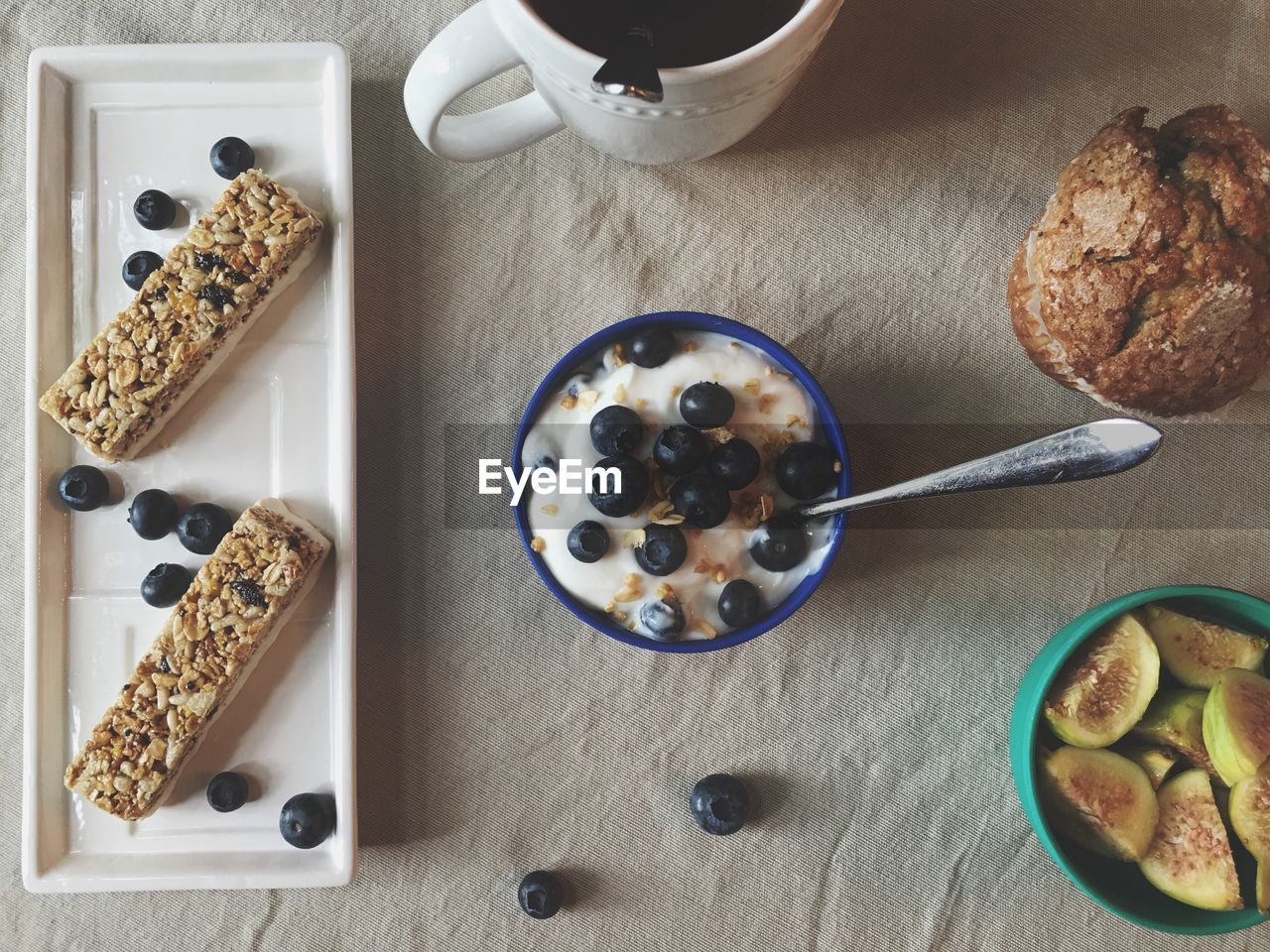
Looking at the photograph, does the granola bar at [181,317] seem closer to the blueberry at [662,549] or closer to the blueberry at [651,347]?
the blueberry at [651,347]

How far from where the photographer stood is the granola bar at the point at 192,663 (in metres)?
1.02

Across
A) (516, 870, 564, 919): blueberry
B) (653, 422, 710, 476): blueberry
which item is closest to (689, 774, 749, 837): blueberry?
(516, 870, 564, 919): blueberry

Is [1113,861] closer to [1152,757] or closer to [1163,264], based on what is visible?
[1152,757]

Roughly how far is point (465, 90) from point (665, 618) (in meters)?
0.51

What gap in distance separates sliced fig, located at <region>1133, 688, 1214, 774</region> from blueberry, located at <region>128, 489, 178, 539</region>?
3.46 feet

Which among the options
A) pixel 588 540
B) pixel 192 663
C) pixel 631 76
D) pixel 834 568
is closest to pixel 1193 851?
pixel 834 568

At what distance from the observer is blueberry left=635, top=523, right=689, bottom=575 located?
93 centimetres

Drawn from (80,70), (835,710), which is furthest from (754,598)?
(80,70)

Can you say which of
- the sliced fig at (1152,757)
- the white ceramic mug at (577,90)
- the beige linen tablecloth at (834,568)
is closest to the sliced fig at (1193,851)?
the sliced fig at (1152,757)

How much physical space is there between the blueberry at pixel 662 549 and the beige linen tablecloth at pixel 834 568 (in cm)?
21

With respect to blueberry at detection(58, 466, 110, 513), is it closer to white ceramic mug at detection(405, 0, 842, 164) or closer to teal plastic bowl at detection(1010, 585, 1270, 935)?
white ceramic mug at detection(405, 0, 842, 164)

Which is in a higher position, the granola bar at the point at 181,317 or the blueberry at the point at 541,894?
the granola bar at the point at 181,317

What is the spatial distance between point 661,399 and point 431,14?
55 cm

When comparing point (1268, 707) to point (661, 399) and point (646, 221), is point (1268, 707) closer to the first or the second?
point (661, 399)
